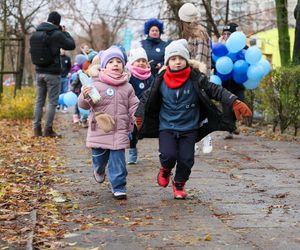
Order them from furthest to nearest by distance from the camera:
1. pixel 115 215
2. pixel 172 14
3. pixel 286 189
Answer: pixel 172 14 < pixel 286 189 < pixel 115 215

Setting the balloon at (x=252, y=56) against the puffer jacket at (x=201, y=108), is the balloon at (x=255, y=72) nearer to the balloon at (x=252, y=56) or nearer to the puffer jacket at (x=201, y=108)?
the balloon at (x=252, y=56)

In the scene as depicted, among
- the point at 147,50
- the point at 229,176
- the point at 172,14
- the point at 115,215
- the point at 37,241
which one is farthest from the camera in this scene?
the point at 172,14

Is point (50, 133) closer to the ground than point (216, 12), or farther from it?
closer to the ground

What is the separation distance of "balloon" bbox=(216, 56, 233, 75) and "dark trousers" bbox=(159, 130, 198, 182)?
4315 mm

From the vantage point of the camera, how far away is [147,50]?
9336mm

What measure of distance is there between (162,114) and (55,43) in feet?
17.3

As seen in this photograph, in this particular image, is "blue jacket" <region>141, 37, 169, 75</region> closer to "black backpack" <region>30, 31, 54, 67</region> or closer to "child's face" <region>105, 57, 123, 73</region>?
"child's face" <region>105, 57, 123, 73</region>

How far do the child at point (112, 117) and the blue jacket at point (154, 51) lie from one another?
240 cm

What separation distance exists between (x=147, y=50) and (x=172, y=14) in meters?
9.77

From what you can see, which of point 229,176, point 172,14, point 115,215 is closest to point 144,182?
point 229,176

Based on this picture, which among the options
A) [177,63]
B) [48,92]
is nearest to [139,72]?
[177,63]

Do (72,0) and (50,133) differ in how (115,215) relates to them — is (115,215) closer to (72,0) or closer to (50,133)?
(50,133)

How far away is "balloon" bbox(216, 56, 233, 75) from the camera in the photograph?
10805mm

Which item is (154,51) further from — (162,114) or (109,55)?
(162,114)
